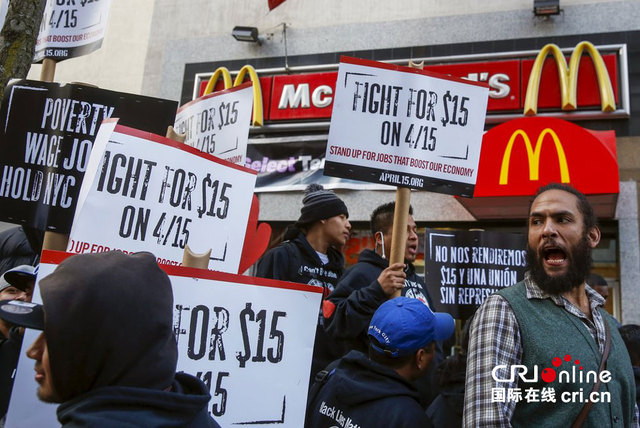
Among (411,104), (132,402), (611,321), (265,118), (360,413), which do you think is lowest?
(360,413)

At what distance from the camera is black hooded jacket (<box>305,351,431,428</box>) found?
7.29ft

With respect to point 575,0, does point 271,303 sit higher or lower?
lower

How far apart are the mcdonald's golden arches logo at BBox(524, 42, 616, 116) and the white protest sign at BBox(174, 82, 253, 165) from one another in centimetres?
600

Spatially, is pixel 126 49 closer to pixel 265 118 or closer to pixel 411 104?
pixel 265 118

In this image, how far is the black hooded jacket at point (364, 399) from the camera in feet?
7.29

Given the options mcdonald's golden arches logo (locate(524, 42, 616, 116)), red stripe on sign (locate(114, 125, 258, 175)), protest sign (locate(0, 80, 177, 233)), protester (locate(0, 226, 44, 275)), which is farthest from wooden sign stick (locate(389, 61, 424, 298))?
mcdonald's golden arches logo (locate(524, 42, 616, 116))

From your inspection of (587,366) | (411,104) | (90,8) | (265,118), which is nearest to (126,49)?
(265,118)

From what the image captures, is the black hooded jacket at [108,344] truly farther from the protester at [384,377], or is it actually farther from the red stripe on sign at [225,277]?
the protester at [384,377]

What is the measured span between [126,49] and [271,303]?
10728 mm

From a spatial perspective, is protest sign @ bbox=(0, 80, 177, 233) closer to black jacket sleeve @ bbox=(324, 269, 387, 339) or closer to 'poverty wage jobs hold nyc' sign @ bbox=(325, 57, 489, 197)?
'poverty wage jobs hold nyc' sign @ bbox=(325, 57, 489, 197)

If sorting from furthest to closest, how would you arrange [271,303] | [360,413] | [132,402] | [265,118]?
[265,118]
[271,303]
[360,413]
[132,402]

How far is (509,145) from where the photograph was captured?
752 cm

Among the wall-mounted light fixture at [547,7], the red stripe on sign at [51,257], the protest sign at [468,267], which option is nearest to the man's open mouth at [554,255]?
the red stripe on sign at [51,257]

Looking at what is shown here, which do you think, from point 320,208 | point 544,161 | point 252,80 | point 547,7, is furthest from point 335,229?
point 547,7
